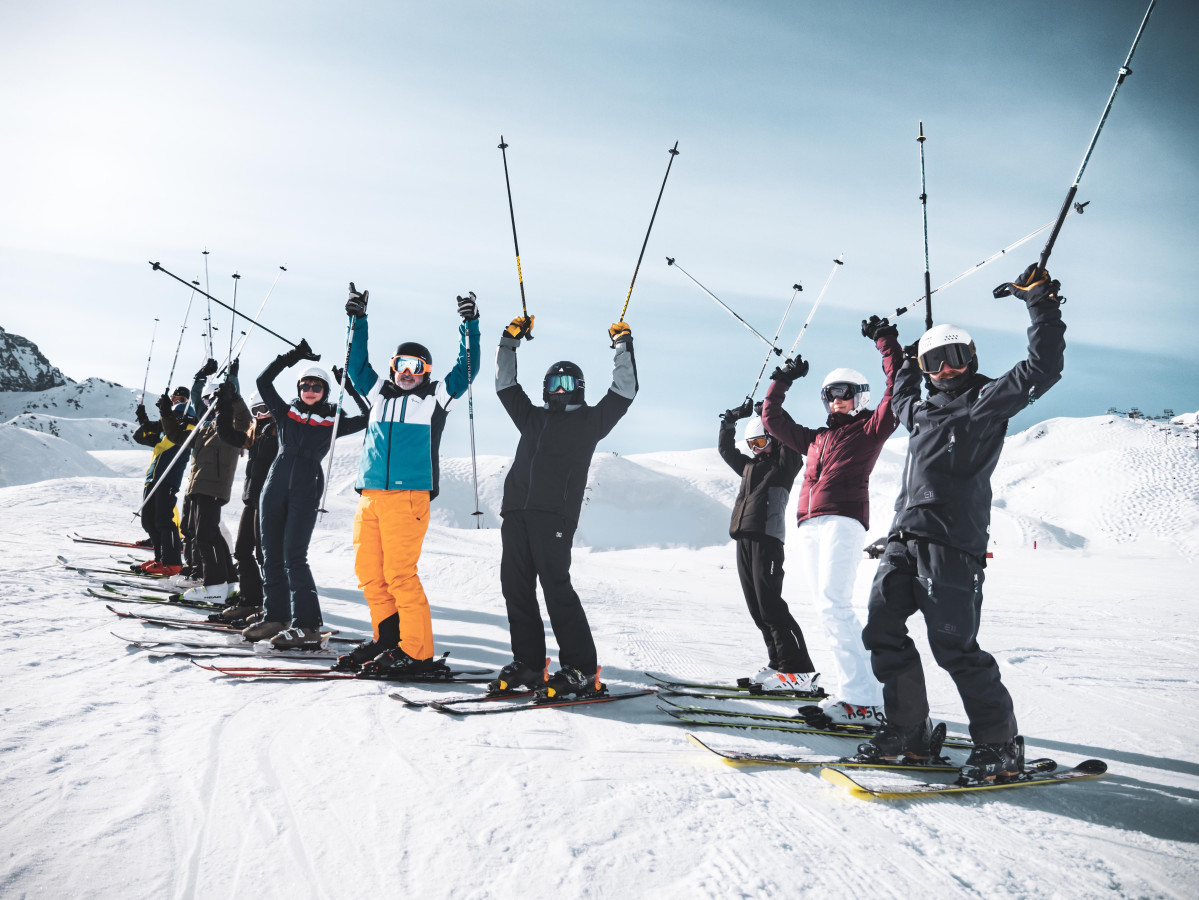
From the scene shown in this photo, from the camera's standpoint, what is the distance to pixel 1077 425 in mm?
70562

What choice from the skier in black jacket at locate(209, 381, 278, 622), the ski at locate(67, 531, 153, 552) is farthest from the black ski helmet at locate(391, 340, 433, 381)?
the ski at locate(67, 531, 153, 552)

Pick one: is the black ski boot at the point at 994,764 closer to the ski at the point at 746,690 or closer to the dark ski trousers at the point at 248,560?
the ski at the point at 746,690

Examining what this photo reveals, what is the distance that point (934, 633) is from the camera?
3.02 meters

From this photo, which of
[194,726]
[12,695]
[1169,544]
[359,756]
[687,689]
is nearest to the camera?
[359,756]

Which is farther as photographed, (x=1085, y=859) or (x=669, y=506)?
(x=669, y=506)

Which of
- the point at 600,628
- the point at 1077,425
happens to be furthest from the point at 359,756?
the point at 1077,425

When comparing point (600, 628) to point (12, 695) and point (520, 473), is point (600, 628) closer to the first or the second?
point (520, 473)

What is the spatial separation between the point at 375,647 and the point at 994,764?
4.02 meters

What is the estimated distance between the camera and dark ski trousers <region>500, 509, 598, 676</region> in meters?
4.25

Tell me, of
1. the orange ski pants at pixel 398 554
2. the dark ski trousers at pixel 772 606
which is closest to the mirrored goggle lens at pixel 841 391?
the dark ski trousers at pixel 772 606

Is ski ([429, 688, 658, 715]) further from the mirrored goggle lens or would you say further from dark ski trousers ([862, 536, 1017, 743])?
the mirrored goggle lens

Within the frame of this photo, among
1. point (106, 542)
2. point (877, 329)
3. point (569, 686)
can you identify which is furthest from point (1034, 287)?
point (106, 542)

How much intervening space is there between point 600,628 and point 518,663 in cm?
353

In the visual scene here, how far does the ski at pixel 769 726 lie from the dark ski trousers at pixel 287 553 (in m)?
3.27
